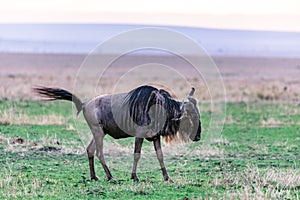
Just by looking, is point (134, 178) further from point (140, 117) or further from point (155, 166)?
point (155, 166)

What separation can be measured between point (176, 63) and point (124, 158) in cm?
9045

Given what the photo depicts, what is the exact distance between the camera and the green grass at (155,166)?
11.0m

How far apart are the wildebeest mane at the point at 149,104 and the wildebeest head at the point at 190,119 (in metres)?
0.11

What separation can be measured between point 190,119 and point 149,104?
80 centimetres

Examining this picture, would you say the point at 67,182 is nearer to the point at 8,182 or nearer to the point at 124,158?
the point at 8,182

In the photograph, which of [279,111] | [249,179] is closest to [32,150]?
[249,179]

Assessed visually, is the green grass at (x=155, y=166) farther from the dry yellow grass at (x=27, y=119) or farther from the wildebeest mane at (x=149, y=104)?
the wildebeest mane at (x=149, y=104)

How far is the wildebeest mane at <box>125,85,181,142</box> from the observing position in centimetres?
1215

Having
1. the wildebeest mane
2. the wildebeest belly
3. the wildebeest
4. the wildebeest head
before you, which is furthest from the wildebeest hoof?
the wildebeest head

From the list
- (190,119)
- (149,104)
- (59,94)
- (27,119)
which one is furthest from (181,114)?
(27,119)

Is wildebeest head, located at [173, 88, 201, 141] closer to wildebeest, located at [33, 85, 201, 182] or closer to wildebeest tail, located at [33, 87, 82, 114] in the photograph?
wildebeest, located at [33, 85, 201, 182]

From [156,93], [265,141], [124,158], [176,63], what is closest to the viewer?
[156,93]

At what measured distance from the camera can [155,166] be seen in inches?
525

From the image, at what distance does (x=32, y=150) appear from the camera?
15141 millimetres
